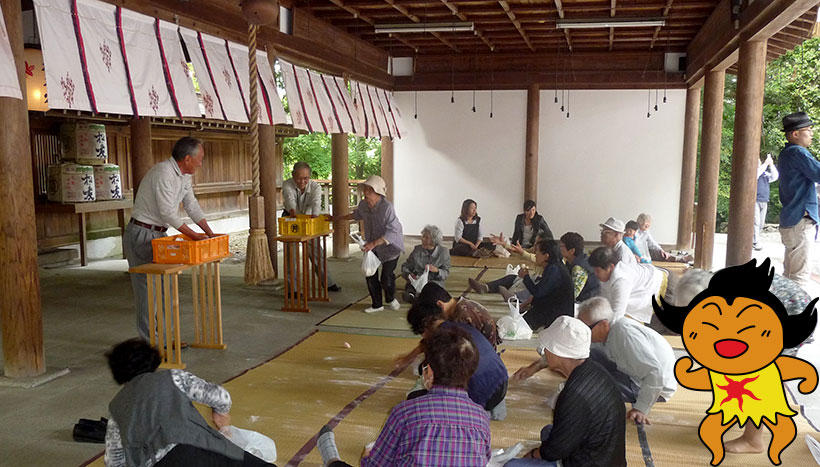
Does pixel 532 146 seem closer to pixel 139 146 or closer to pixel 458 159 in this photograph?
pixel 458 159

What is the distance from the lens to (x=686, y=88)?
12.0 meters

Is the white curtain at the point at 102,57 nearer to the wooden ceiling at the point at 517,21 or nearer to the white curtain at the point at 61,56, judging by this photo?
the white curtain at the point at 61,56

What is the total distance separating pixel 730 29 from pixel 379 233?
467 centimetres

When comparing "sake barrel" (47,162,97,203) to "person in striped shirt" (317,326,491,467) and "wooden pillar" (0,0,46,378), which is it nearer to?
"wooden pillar" (0,0,46,378)

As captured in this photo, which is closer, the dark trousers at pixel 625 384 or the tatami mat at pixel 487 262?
the dark trousers at pixel 625 384

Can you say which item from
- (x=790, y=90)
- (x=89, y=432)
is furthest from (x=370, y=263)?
(x=790, y=90)

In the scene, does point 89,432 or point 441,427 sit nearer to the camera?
point 441,427

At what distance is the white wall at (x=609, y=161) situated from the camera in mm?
12477

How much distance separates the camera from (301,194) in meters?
7.86

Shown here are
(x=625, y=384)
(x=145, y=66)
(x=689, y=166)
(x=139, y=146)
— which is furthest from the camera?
(x=689, y=166)

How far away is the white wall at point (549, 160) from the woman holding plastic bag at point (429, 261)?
5.65m

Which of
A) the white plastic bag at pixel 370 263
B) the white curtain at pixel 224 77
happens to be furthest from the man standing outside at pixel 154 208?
the white plastic bag at pixel 370 263

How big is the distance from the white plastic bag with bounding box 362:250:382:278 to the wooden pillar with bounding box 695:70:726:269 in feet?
16.8

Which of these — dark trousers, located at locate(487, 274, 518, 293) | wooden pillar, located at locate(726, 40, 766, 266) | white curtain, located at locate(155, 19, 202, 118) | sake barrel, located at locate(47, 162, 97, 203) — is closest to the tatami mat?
dark trousers, located at locate(487, 274, 518, 293)
